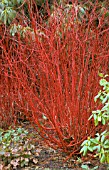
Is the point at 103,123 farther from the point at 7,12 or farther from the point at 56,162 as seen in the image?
the point at 7,12

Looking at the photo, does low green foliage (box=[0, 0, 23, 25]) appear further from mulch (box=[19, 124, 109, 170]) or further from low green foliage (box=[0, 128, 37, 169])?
mulch (box=[19, 124, 109, 170])

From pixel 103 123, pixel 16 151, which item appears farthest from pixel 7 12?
pixel 103 123

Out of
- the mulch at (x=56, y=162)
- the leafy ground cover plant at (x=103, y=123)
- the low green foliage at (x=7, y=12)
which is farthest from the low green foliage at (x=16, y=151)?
the low green foliage at (x=7, y=12)

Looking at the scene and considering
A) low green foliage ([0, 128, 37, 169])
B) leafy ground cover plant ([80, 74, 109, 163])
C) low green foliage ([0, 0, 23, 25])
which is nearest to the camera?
leafy ground cover plant ([80, 74, 109, 163])

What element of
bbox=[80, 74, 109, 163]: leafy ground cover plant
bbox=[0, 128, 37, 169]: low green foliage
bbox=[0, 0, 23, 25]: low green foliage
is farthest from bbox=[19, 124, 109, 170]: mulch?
bbox=[0, 0, 23, 25]: low green foliage

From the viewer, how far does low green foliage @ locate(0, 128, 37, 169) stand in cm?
354

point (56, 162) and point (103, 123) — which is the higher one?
point (103, 123)

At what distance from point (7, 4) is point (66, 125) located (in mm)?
2863

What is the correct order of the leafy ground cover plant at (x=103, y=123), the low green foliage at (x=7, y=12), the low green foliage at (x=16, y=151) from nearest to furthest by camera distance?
the leafy ground cover plant at (x=103, y=123)
the low green foliage at (x=16, y=151)
the low green foliage at (x=7, y=12)

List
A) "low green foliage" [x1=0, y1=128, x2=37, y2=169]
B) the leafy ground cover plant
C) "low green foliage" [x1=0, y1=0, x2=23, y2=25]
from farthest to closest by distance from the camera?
"low green foliage" [x1=0, y1=0, x2=23, y2=25], "low green foliage" [x1=0, y1=128, x2=37, y2=169], the leafy ground cover plant

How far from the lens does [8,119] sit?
4961 millimetres

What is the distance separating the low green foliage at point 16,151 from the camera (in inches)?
139

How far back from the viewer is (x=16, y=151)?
3672 mm

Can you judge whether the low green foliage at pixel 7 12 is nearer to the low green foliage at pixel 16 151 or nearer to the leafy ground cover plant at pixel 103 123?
the low green foliage at pixel 16 151
